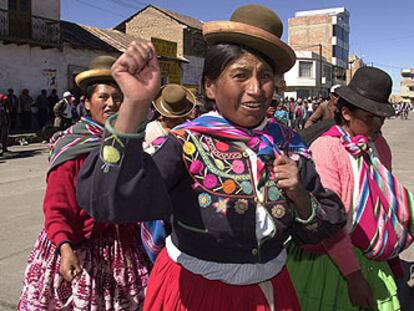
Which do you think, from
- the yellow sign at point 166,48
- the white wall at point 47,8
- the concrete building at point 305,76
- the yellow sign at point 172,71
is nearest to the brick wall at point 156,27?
the yellow sign at point 172,71

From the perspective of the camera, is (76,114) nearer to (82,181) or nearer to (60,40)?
(60,40)

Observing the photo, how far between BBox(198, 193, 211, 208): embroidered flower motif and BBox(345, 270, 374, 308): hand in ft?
2.92

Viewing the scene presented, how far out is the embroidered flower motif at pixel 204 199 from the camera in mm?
1419

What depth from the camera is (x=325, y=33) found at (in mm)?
72750

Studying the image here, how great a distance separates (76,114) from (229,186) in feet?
52.3

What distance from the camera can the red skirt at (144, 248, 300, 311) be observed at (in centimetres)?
146

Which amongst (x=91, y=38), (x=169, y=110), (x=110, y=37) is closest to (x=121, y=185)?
(x=169, y=110)

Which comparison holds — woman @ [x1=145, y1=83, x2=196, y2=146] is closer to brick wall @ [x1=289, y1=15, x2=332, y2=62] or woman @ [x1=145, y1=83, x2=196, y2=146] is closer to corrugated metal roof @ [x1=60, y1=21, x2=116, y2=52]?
corrugated metal roof @ [x1=60, y1=21, x2=116, y2=52]

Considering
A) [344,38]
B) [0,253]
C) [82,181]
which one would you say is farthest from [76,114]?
[344,38]

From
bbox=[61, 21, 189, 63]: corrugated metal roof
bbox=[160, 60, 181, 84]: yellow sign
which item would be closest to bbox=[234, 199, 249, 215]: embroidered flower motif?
bbox=[61, 21, 189, 63]: corrugated metal roof

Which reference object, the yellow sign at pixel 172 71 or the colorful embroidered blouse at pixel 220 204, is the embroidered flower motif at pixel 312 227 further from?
the yellow sign at pixel 172 71

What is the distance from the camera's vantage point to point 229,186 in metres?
1.43

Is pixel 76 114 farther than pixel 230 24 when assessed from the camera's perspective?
Yes

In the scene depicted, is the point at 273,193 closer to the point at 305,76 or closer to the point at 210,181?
the point at 210,181
